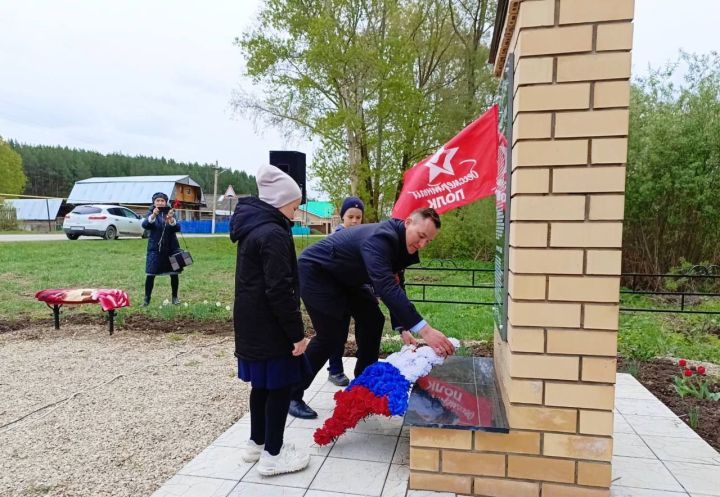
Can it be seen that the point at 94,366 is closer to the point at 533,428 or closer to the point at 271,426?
the point at 271,426

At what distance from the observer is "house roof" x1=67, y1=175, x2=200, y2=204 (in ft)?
154

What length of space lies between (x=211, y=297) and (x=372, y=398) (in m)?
6.08

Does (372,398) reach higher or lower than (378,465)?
higher

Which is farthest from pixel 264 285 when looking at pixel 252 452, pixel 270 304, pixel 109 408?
pixel 109 408

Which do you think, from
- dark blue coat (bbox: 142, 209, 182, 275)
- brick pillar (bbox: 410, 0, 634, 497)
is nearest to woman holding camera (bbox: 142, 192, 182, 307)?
dark blue coat (bbox: 142, 209, 182, 275)

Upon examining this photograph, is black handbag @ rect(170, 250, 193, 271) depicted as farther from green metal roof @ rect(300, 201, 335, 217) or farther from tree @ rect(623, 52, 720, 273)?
tree @ rect(623, 52, 720, 273)

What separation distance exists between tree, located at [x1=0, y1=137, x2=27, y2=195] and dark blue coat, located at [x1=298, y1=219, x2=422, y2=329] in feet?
173

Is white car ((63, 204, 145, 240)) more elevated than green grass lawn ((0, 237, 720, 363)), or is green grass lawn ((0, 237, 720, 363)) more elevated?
white car ((63, 204, 145, 240))

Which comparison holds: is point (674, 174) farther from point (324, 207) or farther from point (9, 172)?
point (9, 172)

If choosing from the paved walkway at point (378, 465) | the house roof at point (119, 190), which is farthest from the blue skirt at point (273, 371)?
the house roof at point (119, 190)

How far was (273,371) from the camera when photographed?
238cm

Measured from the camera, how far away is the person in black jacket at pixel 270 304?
228cm

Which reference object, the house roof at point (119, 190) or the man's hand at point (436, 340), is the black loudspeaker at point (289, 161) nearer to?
the man's hand at point (436, 340)

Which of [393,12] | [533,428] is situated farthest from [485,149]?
[393,12]
